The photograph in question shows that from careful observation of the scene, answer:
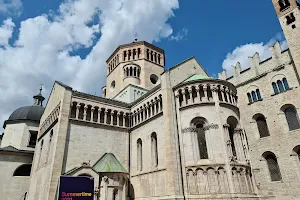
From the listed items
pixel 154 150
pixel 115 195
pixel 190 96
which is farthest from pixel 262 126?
pixel 115 195

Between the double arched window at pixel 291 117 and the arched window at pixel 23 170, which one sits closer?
the double arched window at pixel 291 117

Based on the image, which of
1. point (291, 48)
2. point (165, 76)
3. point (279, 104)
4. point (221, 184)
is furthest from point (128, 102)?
point (291, 48)

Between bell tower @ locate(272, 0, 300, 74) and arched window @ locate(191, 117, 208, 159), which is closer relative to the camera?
arched window @ locate(191, 117, 208, 159)

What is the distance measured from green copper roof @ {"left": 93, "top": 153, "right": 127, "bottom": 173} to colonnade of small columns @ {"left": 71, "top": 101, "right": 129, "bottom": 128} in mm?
3378

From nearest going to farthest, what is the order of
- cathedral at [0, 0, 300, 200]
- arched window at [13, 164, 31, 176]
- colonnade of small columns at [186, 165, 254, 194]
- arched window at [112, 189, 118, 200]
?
1. colonnade of small columns at [186, 165, 254, 194]
2. cathedral at [0, 0, 300, 200]
3. arched window at [112, 189, 118, 200]
4. arched window at [13, 164, 31, 176]

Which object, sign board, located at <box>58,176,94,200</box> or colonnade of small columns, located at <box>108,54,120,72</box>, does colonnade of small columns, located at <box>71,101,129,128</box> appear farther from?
colonnade of small columns, located at <box>108,54,120,72</box>

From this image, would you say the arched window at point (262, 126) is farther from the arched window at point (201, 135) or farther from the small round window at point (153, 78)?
the small round window at point (153, 78)

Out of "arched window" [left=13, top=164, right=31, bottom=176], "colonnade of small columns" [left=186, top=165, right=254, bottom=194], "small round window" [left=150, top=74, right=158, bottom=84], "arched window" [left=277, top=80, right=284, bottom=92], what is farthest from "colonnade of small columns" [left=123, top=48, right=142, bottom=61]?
"colonnade of small columns" [left=186, top=165, right=254, bottom=194]

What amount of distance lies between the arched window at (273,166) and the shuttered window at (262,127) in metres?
1.93

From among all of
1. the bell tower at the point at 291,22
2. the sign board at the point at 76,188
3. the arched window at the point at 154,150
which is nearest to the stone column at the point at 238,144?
the arched window at the point at 154,150

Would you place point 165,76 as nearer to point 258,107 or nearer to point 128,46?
point 258,107

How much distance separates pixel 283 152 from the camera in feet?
64.1

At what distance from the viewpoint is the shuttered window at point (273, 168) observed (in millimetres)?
19719

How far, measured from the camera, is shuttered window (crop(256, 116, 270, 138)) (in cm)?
2159
